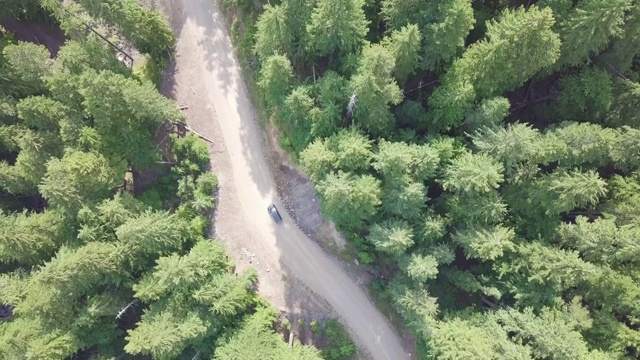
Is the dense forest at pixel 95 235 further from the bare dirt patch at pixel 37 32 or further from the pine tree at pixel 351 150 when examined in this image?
the pine tree at pixel 351 150

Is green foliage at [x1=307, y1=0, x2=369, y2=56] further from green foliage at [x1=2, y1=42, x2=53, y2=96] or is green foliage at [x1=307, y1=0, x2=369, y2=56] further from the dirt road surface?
green foliage at [x1=2, y1=42, x2=53, y2=96]

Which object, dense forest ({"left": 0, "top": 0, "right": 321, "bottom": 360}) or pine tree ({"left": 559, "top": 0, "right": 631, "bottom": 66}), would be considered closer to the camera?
pine tree ({"left": 559, "top": 0, "right": 631, "bottom": 66})

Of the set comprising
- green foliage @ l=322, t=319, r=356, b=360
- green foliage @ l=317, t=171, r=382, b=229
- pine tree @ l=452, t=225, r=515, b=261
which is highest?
green foliage @ l=317, t=171, r=382, b=229

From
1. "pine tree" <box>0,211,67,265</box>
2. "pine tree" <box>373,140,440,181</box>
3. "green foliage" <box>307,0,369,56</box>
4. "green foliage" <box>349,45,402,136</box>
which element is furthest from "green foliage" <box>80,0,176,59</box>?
"pine tree" <box>373,140,440,181</box>

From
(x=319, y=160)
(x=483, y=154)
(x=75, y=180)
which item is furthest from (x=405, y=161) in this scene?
(x=75, y=180)

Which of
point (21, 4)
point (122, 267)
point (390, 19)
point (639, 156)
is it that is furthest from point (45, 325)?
point (639, 156)

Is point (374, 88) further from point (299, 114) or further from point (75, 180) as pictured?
point (75, 180)
